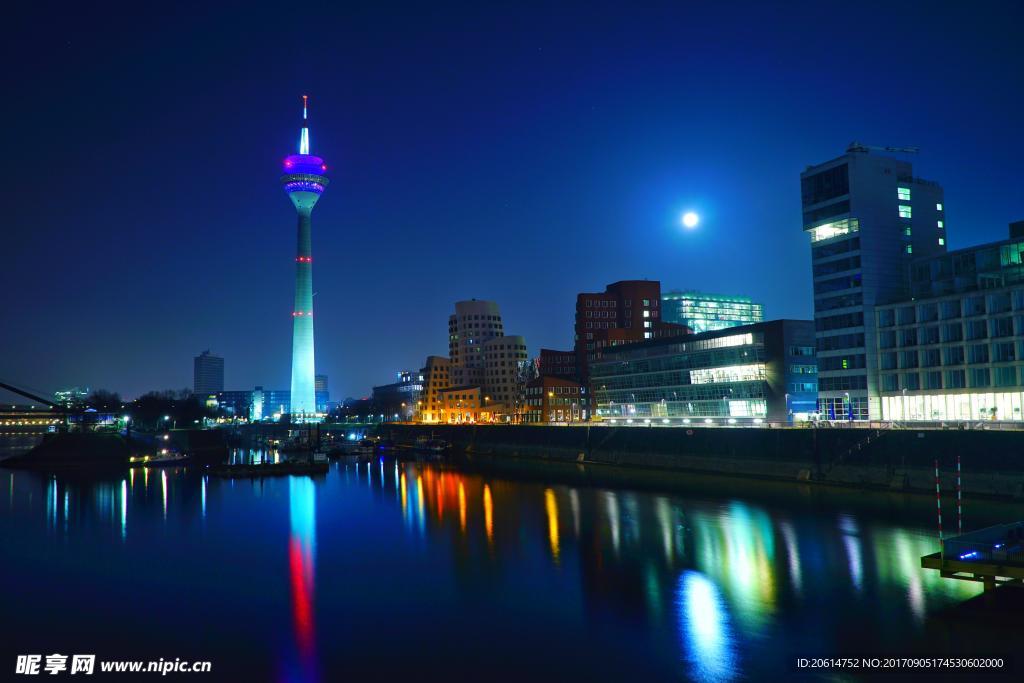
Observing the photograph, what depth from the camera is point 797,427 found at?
72688 millimetres

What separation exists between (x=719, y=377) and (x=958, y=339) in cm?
3683

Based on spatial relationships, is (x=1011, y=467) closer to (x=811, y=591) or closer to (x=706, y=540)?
(x=706, y=540)

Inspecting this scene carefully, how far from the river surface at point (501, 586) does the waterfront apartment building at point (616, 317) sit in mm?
120997

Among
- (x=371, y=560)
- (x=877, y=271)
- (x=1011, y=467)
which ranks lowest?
(x=371, y=560)

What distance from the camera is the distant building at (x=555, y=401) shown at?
543 feet

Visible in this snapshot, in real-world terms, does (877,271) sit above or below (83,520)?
above

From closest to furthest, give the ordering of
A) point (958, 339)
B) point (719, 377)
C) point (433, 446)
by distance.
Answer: point (958, 339)
point (719, 377)
point (433, 446)

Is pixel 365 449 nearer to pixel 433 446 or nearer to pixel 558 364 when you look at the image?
pixel 433 446

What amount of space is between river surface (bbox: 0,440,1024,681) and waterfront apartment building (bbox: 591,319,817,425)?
1315 inches

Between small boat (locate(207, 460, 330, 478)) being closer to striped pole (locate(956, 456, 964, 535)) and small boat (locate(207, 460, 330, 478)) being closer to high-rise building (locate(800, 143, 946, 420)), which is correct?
high-rise building (locate(800, 143, 946, 420))

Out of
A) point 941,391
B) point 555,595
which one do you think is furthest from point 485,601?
point 941,391

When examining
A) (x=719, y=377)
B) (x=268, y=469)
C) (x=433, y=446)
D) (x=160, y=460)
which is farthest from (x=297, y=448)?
(x=719, y=377)

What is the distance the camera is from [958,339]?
73000 millimetres

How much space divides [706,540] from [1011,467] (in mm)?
25133
